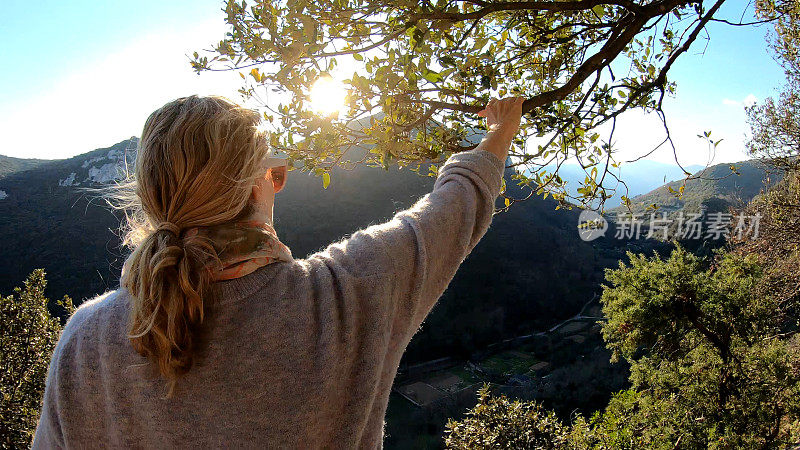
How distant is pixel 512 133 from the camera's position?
146cm

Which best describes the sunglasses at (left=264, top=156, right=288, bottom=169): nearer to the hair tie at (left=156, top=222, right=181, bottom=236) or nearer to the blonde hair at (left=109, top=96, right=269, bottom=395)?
the blonde hair at (left=109, top=96, right=269, bottom=395)

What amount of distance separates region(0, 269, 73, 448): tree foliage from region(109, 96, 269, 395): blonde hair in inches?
245

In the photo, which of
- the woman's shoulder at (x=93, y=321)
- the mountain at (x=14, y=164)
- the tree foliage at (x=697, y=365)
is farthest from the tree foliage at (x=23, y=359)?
the mountain at (x=14, y=164)

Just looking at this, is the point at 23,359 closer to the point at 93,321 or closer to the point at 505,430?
the point at 93,321

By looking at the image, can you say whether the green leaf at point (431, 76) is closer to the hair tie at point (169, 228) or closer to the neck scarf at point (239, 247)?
the neck scarf at point (239, 247)

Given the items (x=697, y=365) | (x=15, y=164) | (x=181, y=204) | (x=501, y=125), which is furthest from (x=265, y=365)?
(x=15, y=164)

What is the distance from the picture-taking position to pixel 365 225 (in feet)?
83.1

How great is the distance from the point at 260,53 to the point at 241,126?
122 centimetres

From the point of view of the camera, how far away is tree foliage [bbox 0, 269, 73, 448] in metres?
5.38

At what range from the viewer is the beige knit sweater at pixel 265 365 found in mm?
861

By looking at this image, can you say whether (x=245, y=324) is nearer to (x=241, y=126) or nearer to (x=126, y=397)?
(x=126, y=397)

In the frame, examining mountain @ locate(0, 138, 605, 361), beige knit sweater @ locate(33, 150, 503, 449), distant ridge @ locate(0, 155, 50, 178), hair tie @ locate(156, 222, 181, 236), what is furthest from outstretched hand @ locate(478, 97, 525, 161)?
distant ridge @ locate(0, 155, 50, 178)

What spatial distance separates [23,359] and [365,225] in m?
19.6

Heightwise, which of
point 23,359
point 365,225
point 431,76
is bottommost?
point 23,359
